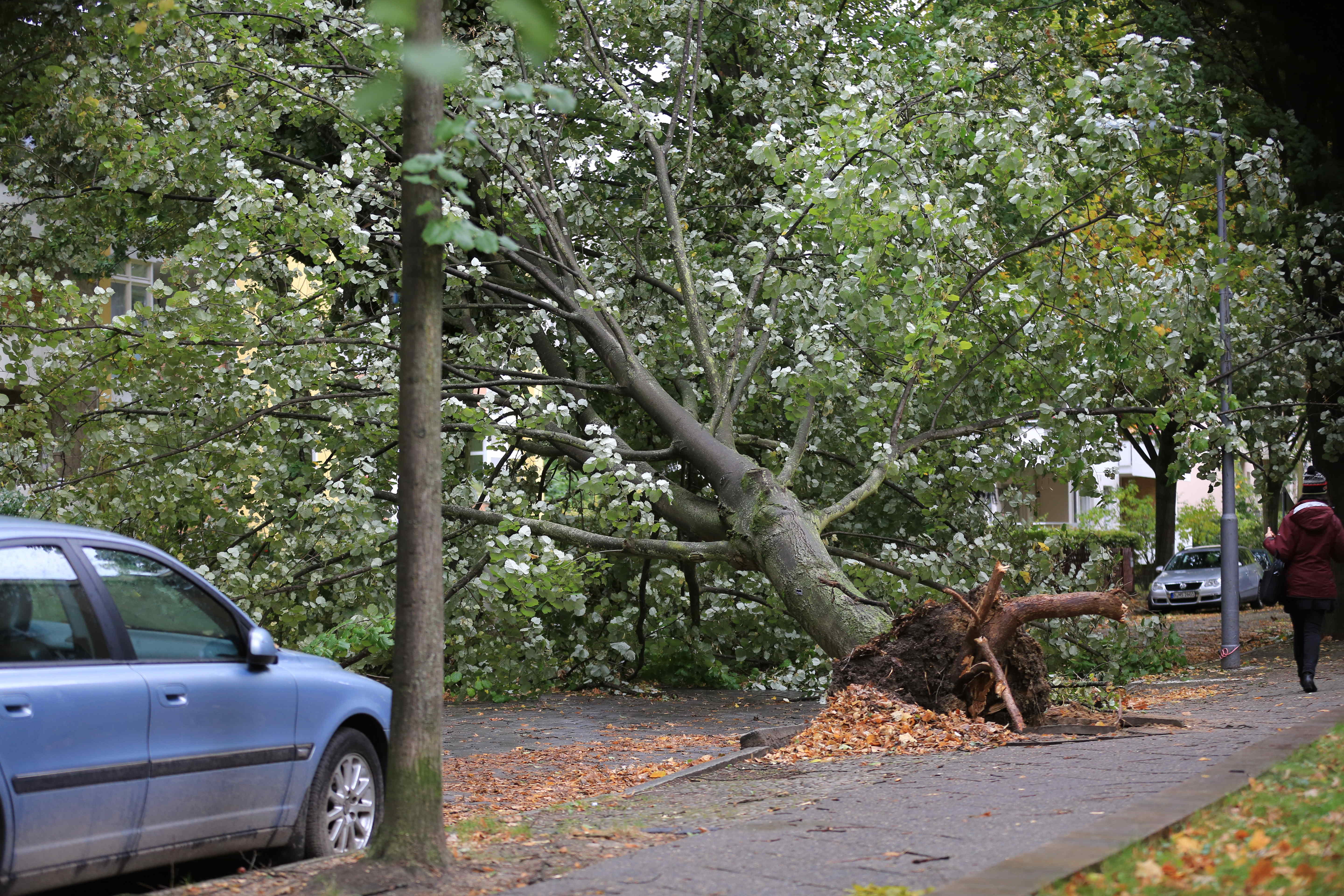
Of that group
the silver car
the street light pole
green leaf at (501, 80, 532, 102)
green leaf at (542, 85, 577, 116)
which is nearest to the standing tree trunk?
green leaf at (501, 80, 532, 102)

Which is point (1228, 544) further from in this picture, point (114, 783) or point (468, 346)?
point (114, 783)

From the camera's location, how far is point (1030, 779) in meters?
6.98

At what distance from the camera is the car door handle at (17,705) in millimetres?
4500

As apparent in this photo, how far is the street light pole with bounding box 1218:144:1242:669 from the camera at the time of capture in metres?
14.2

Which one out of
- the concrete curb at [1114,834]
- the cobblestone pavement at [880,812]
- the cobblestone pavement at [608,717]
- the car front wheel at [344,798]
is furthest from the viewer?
the cobblestone pavement at [608,717]

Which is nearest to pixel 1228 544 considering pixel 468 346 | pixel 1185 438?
pixel 1185 438

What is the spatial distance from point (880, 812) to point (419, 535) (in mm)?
2613

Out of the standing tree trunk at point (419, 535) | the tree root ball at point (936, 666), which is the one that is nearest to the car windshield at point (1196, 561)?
the tree root ball at point (936, 666)

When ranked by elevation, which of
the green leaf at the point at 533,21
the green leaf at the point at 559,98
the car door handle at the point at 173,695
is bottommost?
the car door handle at the point at 173,695

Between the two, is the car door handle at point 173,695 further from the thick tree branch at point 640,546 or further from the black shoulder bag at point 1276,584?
the black shoulder bag at point 1276,584

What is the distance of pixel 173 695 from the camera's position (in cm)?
523

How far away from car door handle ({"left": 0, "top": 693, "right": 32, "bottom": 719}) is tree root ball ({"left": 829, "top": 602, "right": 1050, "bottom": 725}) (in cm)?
609

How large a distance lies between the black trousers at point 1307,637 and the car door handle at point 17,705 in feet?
31.6

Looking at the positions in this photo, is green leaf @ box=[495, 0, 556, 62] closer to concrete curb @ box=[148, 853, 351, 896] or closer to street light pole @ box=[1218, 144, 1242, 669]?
concrete curb @ box=[148, 853, 351, 896]
